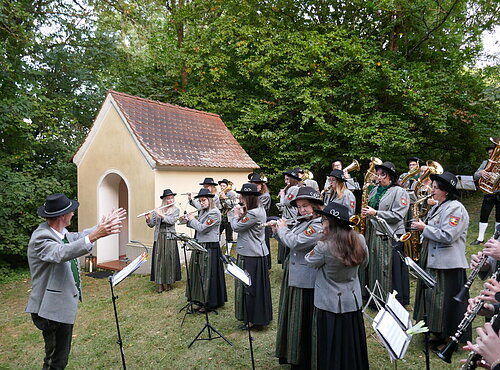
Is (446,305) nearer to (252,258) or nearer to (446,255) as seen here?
(446,255)

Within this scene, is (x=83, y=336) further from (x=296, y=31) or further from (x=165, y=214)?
(x=296, y=31)

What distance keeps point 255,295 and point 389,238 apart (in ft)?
7.91

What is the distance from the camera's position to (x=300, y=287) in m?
4.36

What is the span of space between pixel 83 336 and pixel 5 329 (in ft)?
6.19

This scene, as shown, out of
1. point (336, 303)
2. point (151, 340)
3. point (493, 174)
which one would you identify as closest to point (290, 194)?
point (493, 174)

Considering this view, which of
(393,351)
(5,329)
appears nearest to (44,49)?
(5,329)

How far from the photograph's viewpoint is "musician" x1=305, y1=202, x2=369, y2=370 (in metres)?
3.51

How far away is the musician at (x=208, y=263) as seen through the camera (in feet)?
22.6

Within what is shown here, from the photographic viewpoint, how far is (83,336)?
20.0ft

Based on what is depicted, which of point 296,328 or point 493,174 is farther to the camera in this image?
point 493,174

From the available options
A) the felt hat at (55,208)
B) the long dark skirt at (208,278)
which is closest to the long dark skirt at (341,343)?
the felt hat at (55,208)

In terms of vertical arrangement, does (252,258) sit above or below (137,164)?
below

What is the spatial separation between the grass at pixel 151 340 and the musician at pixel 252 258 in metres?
0.33

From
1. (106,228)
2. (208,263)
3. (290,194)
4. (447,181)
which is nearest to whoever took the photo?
(106,228)
